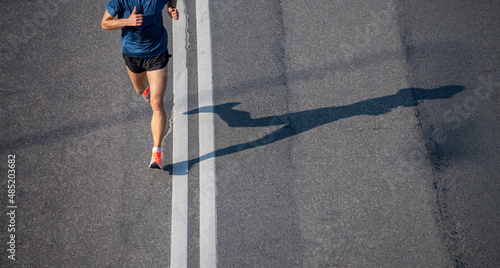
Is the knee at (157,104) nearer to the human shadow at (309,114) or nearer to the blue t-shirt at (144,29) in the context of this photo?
the blue t-shirt at (144,29)

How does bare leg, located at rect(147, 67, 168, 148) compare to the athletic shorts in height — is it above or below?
below

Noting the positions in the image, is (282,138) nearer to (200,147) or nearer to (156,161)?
(200,147)

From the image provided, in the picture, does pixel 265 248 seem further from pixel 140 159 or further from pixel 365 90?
pixel 365 90

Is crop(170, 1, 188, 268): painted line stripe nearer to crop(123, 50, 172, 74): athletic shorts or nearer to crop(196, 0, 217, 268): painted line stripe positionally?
crop(196, 0, 217, 268): painted line stripe

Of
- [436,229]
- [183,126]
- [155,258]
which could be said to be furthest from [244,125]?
[436,229]

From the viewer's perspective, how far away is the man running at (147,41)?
3.78 metres

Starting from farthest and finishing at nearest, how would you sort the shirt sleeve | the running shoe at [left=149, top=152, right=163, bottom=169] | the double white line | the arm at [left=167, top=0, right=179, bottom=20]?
the running shoe at [left=149, top=152, right=163, bottom=169] < the double white line < the arm at [left=167, top=0, right=179, bottom=20] < the shirt sleeve

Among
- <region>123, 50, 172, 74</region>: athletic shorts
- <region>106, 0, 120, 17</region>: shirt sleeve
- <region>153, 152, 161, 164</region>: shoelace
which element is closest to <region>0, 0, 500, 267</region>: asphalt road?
<region>153, 152, 161, 164</region>: shoelace

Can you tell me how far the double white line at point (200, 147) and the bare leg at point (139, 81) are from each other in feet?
1.43

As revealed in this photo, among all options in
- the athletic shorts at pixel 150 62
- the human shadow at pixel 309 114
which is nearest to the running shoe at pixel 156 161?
the human shadow at pixel 309 114

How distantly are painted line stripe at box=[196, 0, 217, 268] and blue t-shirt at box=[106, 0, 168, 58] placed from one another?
39.3 inches

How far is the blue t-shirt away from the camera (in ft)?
12.4

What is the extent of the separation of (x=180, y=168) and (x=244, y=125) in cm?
97

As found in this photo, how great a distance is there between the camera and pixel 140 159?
4.58 meters
